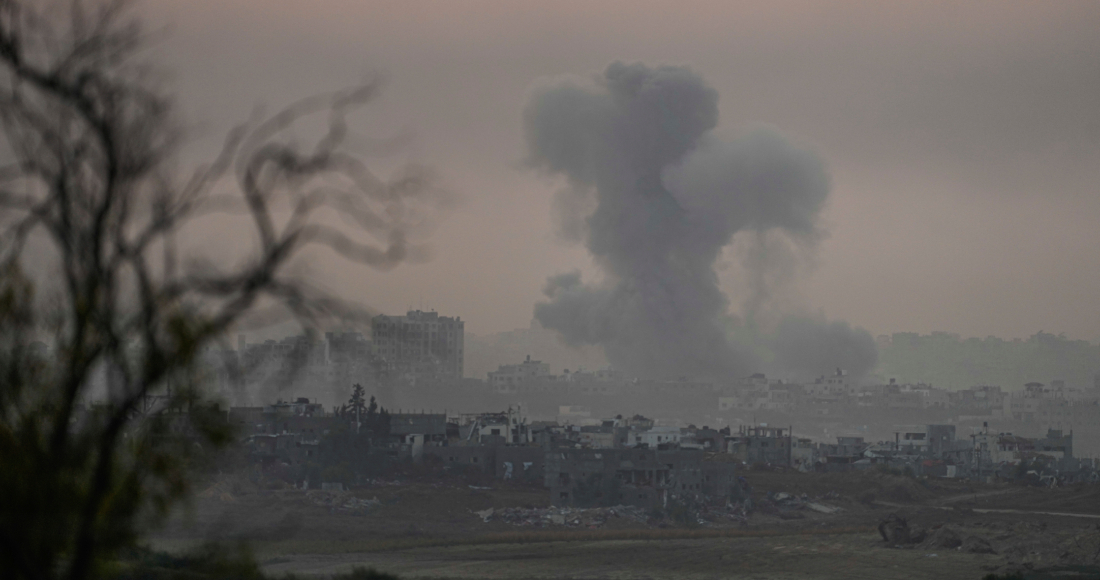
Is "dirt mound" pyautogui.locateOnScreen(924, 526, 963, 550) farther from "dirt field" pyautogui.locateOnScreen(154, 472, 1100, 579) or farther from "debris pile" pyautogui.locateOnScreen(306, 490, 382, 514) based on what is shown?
"debris pile" pyautogui.locateOnScreen(306, 490, 382, 514)

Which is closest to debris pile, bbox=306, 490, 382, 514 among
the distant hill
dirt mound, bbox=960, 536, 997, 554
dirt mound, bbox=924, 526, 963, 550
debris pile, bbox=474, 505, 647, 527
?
debris pile, bbox=474, 505, 647, 527

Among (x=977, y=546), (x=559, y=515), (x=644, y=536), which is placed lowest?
(x=644, y=536)

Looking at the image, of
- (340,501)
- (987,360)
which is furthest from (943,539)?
(987,360)

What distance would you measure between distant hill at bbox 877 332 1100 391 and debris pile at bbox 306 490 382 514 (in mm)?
135590

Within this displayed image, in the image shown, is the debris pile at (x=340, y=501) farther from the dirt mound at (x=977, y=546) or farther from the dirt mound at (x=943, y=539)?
the dirt mound at (x=977, y=546)

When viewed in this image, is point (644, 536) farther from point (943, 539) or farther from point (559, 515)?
point (943, 539)

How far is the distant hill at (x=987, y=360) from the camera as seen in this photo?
557ft

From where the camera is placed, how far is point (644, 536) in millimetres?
35062

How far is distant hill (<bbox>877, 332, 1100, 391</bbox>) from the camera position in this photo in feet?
557

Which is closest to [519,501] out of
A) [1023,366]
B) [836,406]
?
[836,406]

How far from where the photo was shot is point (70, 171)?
431 centimetres

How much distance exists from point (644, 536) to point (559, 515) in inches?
177

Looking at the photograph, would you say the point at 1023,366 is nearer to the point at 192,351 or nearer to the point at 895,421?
the point at 895,421

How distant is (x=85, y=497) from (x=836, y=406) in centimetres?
11476
